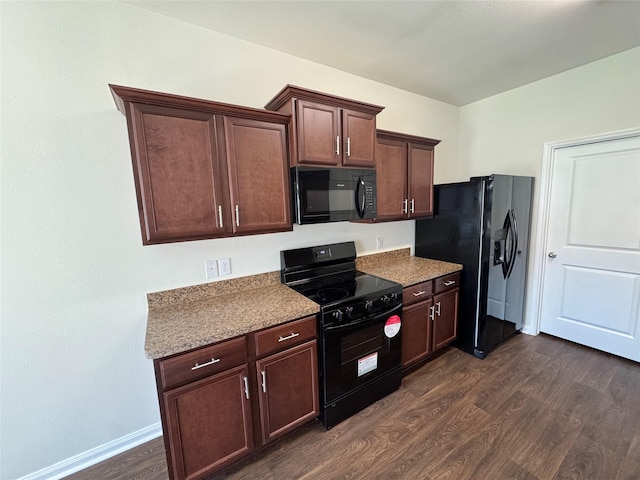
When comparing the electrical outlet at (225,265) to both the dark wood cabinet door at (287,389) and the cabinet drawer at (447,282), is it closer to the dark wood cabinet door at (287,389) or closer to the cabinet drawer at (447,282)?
the dark wood cabinet door at (287,389)

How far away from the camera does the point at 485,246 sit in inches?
96.5

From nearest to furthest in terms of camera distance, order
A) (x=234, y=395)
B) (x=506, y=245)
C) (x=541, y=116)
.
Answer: (x=234, y=395)
(x=506, y=245)
(x=541, y=116)

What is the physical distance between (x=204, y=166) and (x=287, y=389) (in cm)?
144

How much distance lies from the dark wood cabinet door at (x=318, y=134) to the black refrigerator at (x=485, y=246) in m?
1.39

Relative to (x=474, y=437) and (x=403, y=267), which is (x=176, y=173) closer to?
(x=403, y=267)

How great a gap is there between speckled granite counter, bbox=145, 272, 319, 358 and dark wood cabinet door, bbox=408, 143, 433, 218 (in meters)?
1.51

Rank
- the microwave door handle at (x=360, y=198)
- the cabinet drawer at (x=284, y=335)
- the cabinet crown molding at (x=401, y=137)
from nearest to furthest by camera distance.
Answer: the cabinet drawer at (x=284, y=335), the microwave door handle at (x=360, y=198), the cabinet crown molding at (x=401, y=137)

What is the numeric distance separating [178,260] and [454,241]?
8.06 ft

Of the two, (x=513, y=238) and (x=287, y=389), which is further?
(x=513, y=238)

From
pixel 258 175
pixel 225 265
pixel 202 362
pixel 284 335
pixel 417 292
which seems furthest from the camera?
pixel 417 292

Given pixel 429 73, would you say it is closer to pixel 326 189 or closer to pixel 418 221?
pixel 418 221

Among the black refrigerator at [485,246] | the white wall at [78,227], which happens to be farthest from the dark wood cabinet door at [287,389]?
the black refrigerator at [485,246]

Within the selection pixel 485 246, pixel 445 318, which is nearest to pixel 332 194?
pixel 485 246

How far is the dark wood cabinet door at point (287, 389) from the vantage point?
62.4 inches
